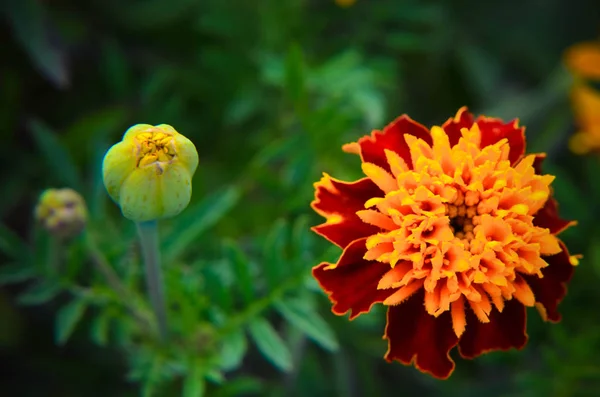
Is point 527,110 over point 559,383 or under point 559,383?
over

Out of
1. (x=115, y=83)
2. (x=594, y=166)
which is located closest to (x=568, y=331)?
(x=594, y=166)

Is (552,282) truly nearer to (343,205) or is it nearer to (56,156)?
(343,205)

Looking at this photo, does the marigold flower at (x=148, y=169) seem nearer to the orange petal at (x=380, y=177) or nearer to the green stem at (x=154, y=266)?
the green stem at (x=154, y=266)

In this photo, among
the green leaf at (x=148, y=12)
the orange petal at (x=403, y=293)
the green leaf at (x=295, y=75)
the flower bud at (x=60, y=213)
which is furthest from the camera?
the green leaf at (x=148, y=12)

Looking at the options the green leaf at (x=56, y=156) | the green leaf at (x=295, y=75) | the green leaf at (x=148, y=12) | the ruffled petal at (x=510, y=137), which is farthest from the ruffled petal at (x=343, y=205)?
the green leaf at (x=148, y=12)

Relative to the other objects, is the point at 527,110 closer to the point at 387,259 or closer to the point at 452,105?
the point at 452,105

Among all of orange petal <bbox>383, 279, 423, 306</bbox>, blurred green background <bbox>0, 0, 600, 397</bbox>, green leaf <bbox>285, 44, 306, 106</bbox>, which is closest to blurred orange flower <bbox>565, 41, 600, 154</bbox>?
blurred green background <bbox>0, 0, 600, 397</bbox>
